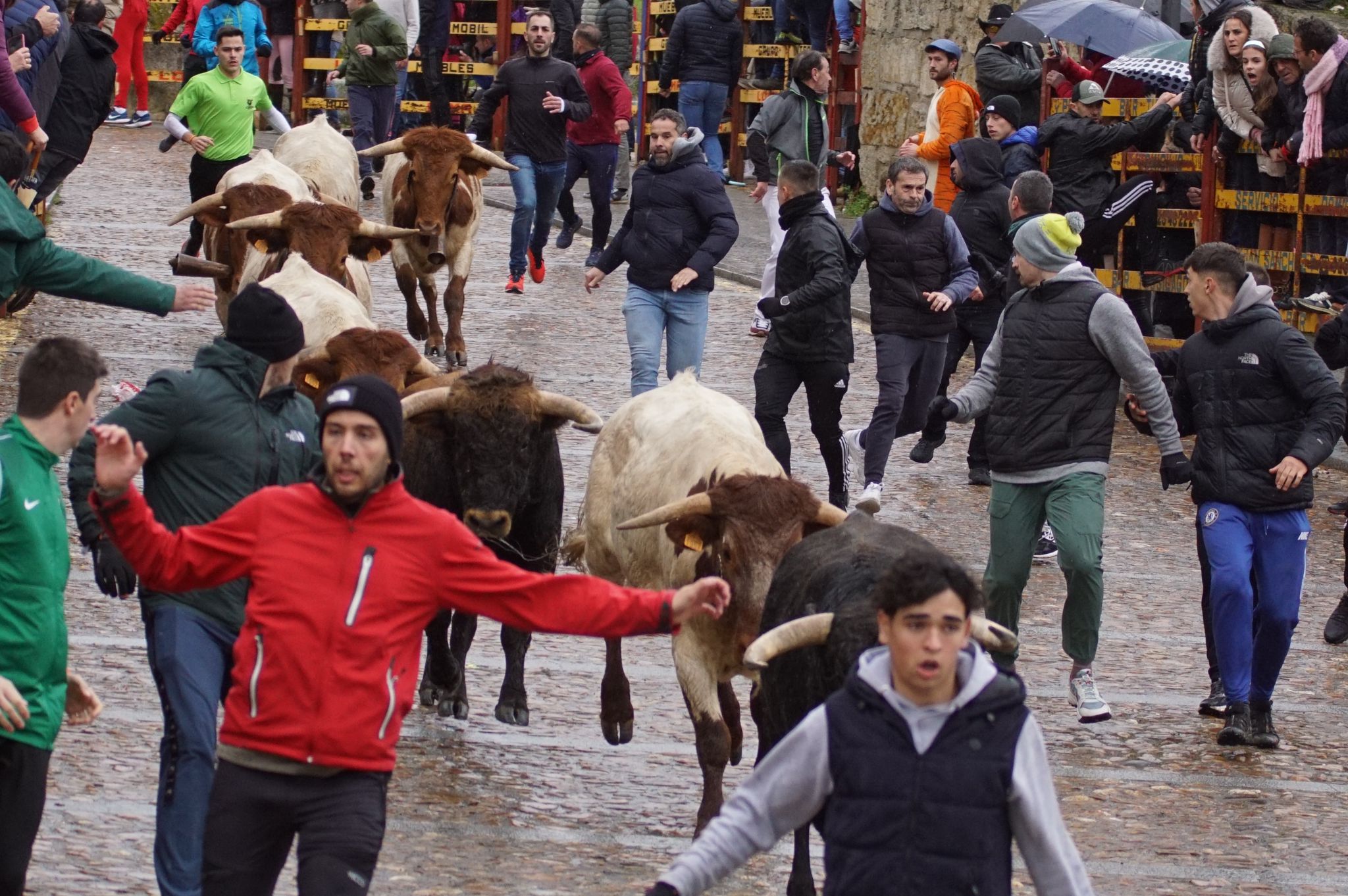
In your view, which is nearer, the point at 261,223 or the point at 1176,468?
the point at 1176,468

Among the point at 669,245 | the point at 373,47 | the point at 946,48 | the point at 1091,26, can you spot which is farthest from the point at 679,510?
the point at 373,47

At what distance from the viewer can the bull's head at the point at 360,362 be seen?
9.27 m

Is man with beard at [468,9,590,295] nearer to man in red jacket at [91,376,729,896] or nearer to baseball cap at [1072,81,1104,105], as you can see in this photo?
baseball cap at [1072,81,1104,105]

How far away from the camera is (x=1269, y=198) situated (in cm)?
1582

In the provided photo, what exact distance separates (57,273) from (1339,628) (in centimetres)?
662

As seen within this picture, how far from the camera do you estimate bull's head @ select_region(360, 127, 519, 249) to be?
648 inches

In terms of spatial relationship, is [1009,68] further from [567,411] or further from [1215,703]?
[567,411]

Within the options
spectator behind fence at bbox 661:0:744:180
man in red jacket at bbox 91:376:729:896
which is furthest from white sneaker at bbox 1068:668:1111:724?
spectator behind fence at bbox 661:0:744:180

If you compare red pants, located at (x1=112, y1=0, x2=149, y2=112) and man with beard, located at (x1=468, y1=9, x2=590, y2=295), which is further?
red pants, located at (x1=112, y1=0, x2=149, y2=112)

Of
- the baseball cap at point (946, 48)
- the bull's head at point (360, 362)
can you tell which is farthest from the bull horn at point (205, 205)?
the baseball cap at point (946, 48)

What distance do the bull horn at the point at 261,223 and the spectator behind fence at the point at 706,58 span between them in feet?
37.5

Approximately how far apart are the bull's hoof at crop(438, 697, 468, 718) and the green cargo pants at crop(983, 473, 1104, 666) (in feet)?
7.44

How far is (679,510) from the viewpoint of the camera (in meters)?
7.64

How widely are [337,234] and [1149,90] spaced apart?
24.7 feet
